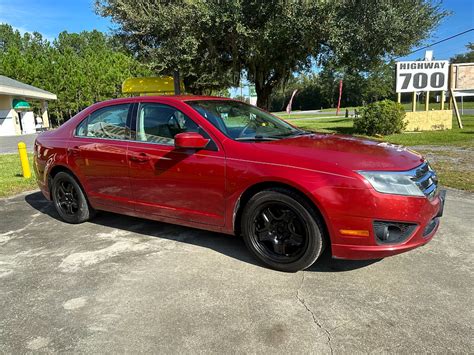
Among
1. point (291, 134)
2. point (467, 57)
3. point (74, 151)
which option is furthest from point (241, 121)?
point (467, 57)

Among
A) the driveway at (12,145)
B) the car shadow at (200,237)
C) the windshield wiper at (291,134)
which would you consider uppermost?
the windshield wiper at (291,134)

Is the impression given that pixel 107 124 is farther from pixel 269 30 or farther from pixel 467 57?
pixel 467 57

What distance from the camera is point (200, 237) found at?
15.1 feet

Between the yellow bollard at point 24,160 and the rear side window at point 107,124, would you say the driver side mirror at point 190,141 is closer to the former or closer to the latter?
the rear side window at point 107,124

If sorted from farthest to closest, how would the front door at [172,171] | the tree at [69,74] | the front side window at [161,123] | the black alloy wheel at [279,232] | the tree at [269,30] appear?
the tree at [69,74] → the tree at [269,30] → the front side window at [161,123] → the front door at [172,171] → the black alloy wheel at [279,232]

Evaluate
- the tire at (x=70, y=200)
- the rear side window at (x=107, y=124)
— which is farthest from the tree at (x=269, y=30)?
the tire at (x=70, y=200)

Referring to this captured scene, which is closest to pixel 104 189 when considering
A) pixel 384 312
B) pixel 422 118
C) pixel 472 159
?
pixel 384 312

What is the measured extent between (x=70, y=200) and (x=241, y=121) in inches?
106

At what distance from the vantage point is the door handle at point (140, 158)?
425 cm

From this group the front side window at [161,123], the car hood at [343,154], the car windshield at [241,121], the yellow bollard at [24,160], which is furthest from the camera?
the yellow bollard at [24,160]

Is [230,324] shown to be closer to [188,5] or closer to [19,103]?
[188,5]

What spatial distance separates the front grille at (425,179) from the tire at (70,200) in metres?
3.97

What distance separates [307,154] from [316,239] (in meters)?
0.74

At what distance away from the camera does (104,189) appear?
4.78m
